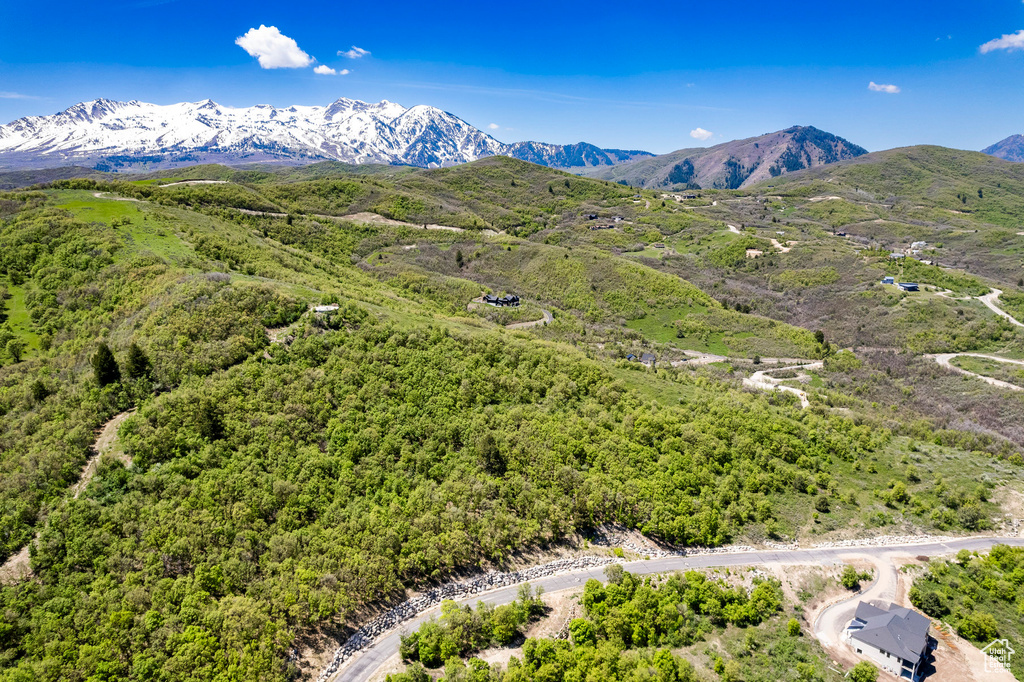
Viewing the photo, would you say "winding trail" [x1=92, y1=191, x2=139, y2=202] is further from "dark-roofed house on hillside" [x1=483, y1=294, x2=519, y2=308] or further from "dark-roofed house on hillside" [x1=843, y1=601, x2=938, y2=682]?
"dark-roofed house on hillside" [x1=843, y1=601, x2=938, y2=682]

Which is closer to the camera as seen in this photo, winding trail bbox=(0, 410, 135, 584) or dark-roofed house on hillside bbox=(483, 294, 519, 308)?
winding trail bbox=(0, 410, 135, 584)

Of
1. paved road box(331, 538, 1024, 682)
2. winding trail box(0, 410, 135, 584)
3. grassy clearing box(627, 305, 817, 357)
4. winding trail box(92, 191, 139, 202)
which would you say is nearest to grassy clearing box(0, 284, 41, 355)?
winding trail box(0, 410, 135, 584)

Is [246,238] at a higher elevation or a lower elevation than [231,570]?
higher

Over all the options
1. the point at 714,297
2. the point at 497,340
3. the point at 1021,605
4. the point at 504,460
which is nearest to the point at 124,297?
the point at 497,340

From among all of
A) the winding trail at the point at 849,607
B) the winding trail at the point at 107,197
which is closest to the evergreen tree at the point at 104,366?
the winding trail at the point at 107,197

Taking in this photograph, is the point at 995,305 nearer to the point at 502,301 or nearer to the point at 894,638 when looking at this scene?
the point at 502,301

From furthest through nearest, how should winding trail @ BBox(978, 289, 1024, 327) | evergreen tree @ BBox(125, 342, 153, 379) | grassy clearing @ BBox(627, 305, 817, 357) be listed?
winding trail @ BBox(978, 289, 1024, 327)
grassy clearing @ BBox(627, 305, 817, 357)
evergreen tree @ BBox(125, 342, 153, 379)

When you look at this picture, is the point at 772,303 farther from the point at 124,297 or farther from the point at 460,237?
the point at 124,297
